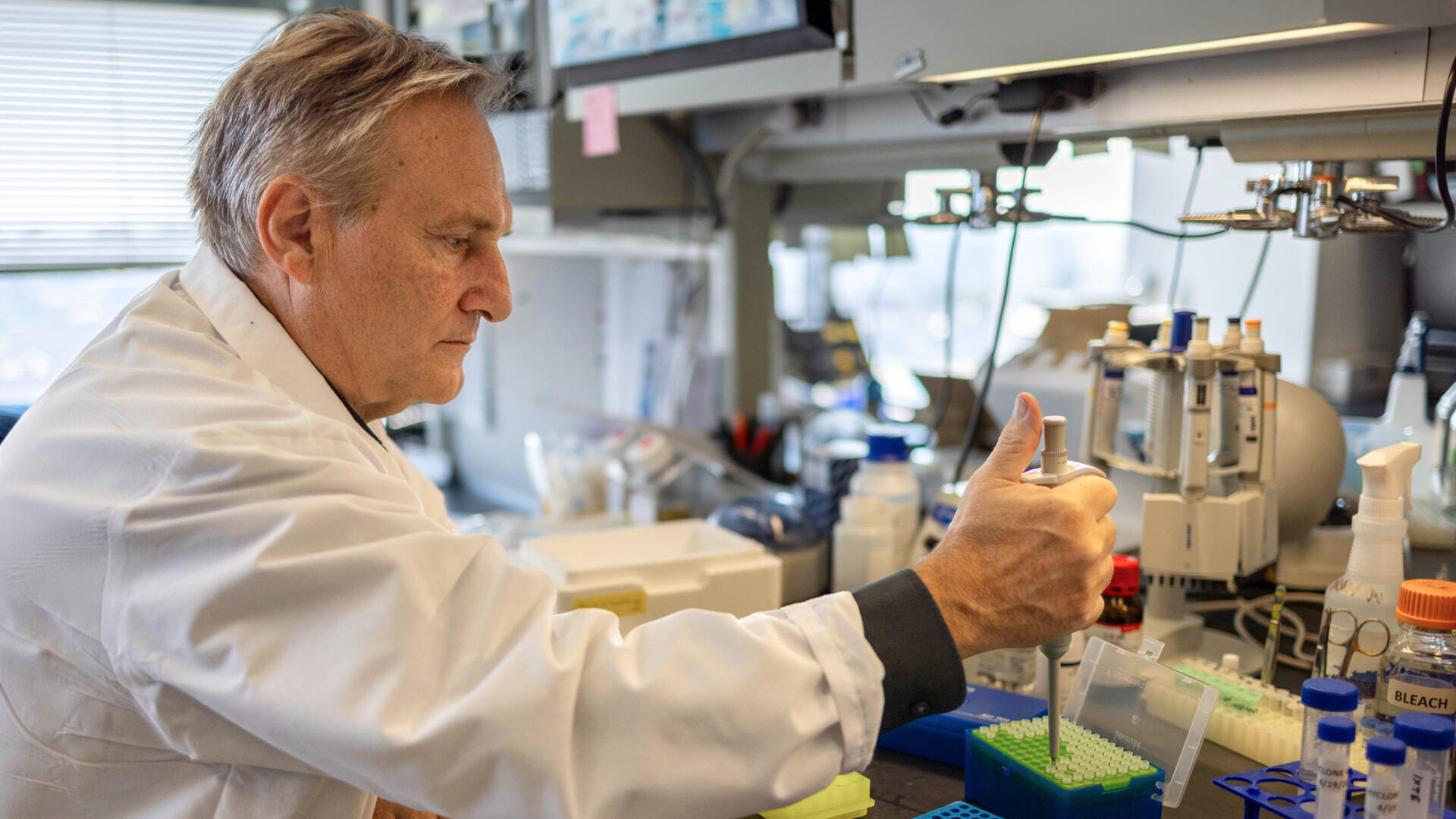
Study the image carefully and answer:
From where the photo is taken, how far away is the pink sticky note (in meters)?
1.78

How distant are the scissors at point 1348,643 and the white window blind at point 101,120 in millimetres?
2732

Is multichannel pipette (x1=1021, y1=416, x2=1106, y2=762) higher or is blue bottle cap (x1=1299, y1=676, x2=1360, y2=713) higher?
multichannel pipette (x1=1021, y1=416, x2=1106, y2=762)

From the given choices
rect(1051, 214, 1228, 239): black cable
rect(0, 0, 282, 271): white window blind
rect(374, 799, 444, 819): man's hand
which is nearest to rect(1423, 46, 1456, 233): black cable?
rect(1051, 214, 1228, 239): black cable

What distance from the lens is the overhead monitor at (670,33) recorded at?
53.4 inches

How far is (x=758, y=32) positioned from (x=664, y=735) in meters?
1.05

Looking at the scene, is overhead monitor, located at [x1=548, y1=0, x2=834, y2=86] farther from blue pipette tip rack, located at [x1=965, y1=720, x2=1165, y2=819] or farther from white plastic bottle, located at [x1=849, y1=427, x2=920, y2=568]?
blue pipette tip rack, located at [x1=965, y1=720, x2=1165, y2=819]

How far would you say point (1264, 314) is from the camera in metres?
3.05

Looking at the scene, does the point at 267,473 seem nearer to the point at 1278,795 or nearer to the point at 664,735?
the point at 664,735

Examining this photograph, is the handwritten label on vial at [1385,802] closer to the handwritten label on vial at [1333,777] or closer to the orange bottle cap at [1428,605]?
the handwritten label on vial at [1333,777]

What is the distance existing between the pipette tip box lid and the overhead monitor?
85cm

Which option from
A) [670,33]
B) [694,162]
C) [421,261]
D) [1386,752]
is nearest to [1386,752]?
[1386,752]

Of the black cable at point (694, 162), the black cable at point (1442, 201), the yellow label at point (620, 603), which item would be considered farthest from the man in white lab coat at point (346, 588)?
the black cable at point (694, 162)

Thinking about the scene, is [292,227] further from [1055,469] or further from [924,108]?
[924,108]

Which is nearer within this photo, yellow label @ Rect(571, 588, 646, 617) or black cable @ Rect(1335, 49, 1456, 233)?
black cable @ Rect(1335, 49, 1456, 233)
